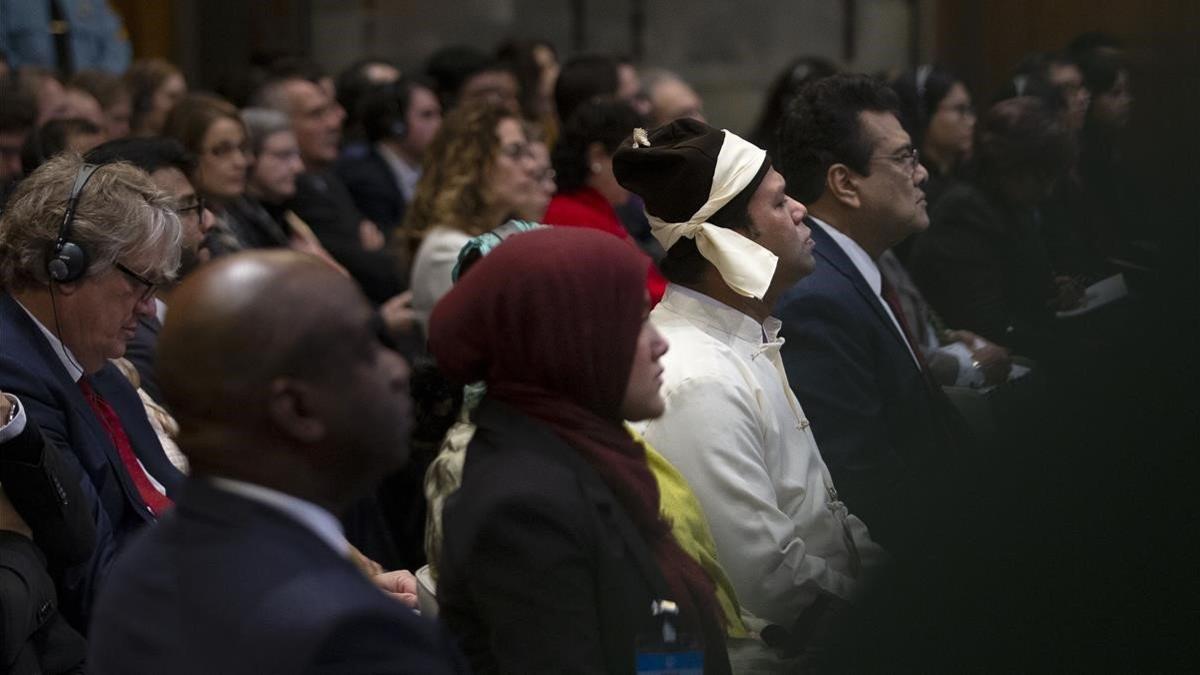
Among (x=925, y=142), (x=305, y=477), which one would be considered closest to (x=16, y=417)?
(x=305, y=477)

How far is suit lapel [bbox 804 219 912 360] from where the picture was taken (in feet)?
11.2

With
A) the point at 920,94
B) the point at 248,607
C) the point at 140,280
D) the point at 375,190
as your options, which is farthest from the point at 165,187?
the point at 375,190

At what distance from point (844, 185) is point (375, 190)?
3945 millimetres

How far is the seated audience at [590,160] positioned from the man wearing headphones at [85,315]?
2065mm

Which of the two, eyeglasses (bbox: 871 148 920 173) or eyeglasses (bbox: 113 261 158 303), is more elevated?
eyeglasses (bbox: 871 148 920 173)

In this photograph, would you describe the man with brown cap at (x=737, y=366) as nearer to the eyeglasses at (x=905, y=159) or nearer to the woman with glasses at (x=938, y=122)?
the eyeglasses at (x=905, y=159)

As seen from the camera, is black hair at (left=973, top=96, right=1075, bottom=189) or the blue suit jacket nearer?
the blue suit jacket

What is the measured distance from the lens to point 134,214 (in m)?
3.15

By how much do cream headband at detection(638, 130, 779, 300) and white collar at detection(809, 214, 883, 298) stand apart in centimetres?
46

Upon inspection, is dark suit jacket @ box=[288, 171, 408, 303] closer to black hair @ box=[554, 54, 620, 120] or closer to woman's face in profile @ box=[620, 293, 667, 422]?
black hair @ box=[554, 54, 620, 120]

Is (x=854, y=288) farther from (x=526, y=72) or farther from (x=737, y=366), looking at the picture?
(x=526, y=72)

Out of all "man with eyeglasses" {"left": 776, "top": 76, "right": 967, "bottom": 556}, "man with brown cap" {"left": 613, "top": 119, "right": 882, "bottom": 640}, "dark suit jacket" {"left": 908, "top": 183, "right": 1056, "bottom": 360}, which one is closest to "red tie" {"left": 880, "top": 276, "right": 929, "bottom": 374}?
"man with eyeglasses" {"left": 776, "top": 76, "right": 967, "bottom": 556}

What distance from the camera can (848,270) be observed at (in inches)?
134

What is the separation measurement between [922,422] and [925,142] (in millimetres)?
950
